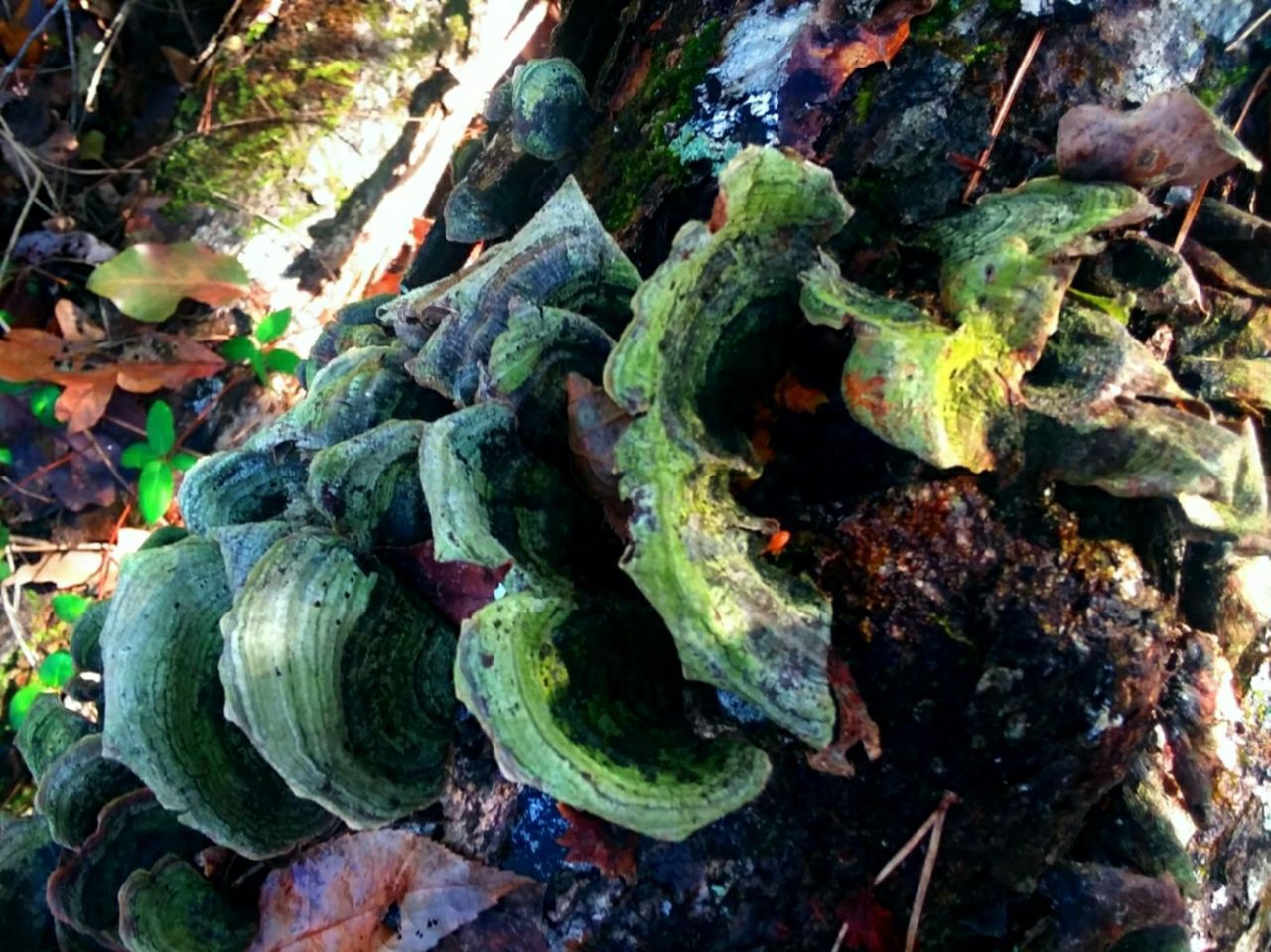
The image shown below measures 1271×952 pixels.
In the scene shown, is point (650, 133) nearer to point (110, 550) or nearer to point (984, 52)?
point (984, 52)

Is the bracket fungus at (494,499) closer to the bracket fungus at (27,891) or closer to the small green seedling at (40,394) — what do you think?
the bracket fungus at (27,891)

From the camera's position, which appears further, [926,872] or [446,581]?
[446,581]

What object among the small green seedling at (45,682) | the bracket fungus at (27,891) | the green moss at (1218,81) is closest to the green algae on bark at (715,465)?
the green moss at (1218,81)

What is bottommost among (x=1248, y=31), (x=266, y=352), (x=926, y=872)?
(x=266, y=352)

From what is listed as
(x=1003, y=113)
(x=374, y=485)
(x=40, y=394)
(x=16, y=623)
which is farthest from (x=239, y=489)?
(x=16, y=623)

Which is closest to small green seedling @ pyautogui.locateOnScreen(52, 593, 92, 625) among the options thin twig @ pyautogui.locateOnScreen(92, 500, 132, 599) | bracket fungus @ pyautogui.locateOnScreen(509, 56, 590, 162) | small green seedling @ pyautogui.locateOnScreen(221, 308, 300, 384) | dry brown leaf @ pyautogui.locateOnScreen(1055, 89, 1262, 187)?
thin twig @ pyautogui.locateOnScreen(92, 500, 132, 599)

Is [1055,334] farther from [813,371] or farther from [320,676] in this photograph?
[320,676]
